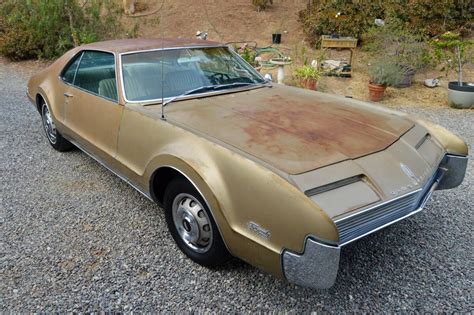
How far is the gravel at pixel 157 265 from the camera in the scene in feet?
7.41

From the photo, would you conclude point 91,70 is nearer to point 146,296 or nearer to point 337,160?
point 146,296

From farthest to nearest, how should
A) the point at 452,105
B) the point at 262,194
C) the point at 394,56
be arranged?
the point at 394,56
the point at 452,105
the point at 262,194

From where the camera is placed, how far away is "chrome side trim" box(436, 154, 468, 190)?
2771mm

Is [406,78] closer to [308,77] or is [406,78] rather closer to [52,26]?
[308,77]

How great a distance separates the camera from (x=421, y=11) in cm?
936

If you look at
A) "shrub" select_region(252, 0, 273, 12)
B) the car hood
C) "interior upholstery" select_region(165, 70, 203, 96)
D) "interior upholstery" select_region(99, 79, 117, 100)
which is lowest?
the car hood

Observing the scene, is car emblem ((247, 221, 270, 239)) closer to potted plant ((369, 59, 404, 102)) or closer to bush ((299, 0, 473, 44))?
potted plant ((369, 59, 404, 102))

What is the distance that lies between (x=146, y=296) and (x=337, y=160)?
1.43 m

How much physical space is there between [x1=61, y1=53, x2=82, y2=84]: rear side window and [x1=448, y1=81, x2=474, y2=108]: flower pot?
6148 mm

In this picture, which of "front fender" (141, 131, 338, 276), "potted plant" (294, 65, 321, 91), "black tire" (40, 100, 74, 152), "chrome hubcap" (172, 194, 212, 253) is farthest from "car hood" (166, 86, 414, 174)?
"potted plant" (294, 65, 321, 91)

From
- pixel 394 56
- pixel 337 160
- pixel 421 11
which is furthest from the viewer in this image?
pixel 421 11

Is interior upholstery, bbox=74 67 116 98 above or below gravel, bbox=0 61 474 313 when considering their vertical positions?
above

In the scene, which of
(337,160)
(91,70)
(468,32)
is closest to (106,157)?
(91,70)

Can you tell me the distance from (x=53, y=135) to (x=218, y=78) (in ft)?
7.86
